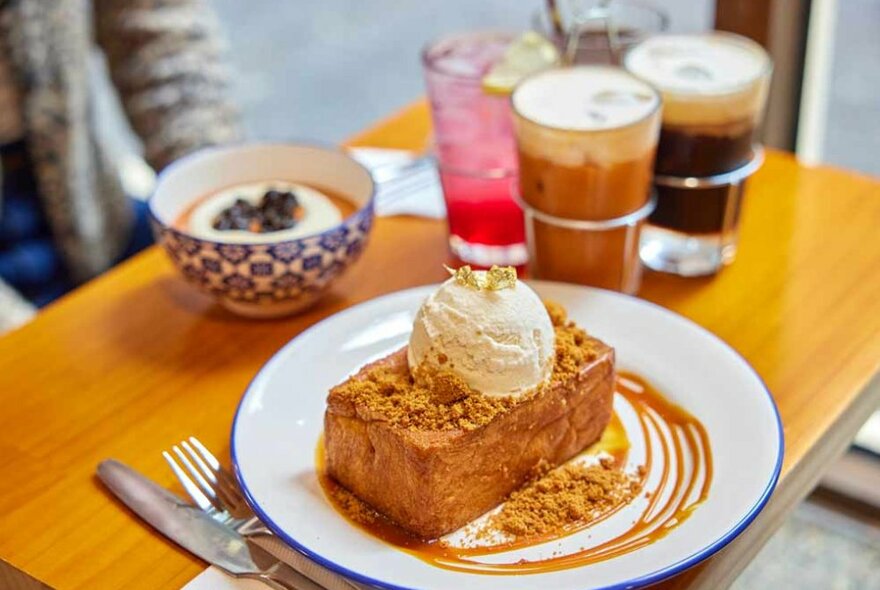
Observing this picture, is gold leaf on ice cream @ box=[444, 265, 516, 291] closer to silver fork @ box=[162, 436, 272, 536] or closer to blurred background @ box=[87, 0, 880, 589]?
silver fork @ box=[162, 436, 272, 536]

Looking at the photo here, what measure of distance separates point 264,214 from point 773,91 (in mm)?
1025

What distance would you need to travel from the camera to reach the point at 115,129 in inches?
123

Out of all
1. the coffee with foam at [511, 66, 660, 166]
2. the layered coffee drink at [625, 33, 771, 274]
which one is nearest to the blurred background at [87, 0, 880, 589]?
the layered coffee drink at [625, 33, 771, 274]

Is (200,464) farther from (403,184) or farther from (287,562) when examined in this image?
(403,184)

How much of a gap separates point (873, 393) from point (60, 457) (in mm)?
805

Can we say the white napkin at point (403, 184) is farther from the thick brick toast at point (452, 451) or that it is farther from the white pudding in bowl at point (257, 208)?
the thick brick toast at point (452, 451)

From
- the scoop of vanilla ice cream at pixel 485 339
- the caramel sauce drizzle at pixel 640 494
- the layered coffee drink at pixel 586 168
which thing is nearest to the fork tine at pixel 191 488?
the caramel sauce drizzle at pixel 640 494

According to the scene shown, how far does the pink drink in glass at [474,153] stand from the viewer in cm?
122

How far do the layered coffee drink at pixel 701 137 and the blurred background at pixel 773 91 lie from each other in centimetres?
35

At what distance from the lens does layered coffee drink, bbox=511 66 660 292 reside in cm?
108

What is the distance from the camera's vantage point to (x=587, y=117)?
110 cm

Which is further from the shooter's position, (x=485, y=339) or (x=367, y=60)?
(x=367, y=60)

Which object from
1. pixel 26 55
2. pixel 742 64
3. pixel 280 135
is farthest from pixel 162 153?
pixel 280 135

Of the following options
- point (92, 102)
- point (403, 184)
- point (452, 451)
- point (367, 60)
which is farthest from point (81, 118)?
point (367, 60)
